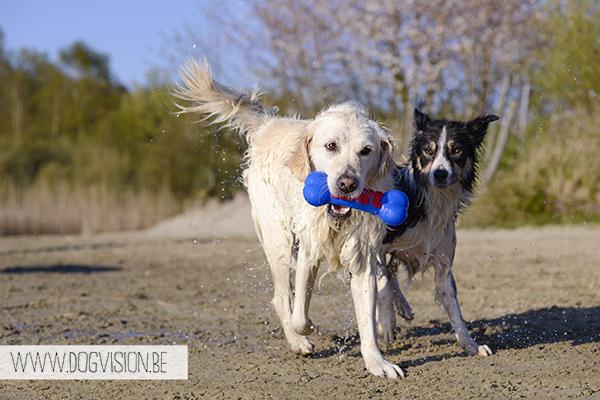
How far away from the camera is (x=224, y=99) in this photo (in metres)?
5.27

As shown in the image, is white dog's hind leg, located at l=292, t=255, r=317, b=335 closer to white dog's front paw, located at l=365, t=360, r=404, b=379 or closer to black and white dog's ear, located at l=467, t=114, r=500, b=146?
white dog's front paw, located at l=365, t=360, r=404, b=379

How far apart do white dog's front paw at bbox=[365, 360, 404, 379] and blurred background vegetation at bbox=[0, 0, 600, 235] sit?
8879mm

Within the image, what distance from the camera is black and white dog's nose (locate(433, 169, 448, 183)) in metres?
4.16

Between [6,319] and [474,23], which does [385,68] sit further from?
[6,319]

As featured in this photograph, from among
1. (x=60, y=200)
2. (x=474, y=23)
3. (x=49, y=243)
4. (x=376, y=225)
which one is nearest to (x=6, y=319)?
(x=376, y=225)

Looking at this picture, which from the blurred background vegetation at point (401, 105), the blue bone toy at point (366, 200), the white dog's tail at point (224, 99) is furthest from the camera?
the blurred background vegetation at point (401, 105)

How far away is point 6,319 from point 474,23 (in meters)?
15.4

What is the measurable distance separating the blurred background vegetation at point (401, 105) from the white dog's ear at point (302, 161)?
331 inches

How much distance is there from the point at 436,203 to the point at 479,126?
72 centimetres

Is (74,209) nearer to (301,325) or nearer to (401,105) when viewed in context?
(401,105)

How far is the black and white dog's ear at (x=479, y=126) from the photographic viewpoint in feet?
14.7

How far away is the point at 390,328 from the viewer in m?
4.50

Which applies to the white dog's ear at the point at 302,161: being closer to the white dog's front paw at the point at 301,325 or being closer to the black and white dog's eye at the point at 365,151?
the black and white dog's eye at the point at 365,151

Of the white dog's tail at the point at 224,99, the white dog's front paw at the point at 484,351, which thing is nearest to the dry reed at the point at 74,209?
the white dog's tail at the point at 224,99
